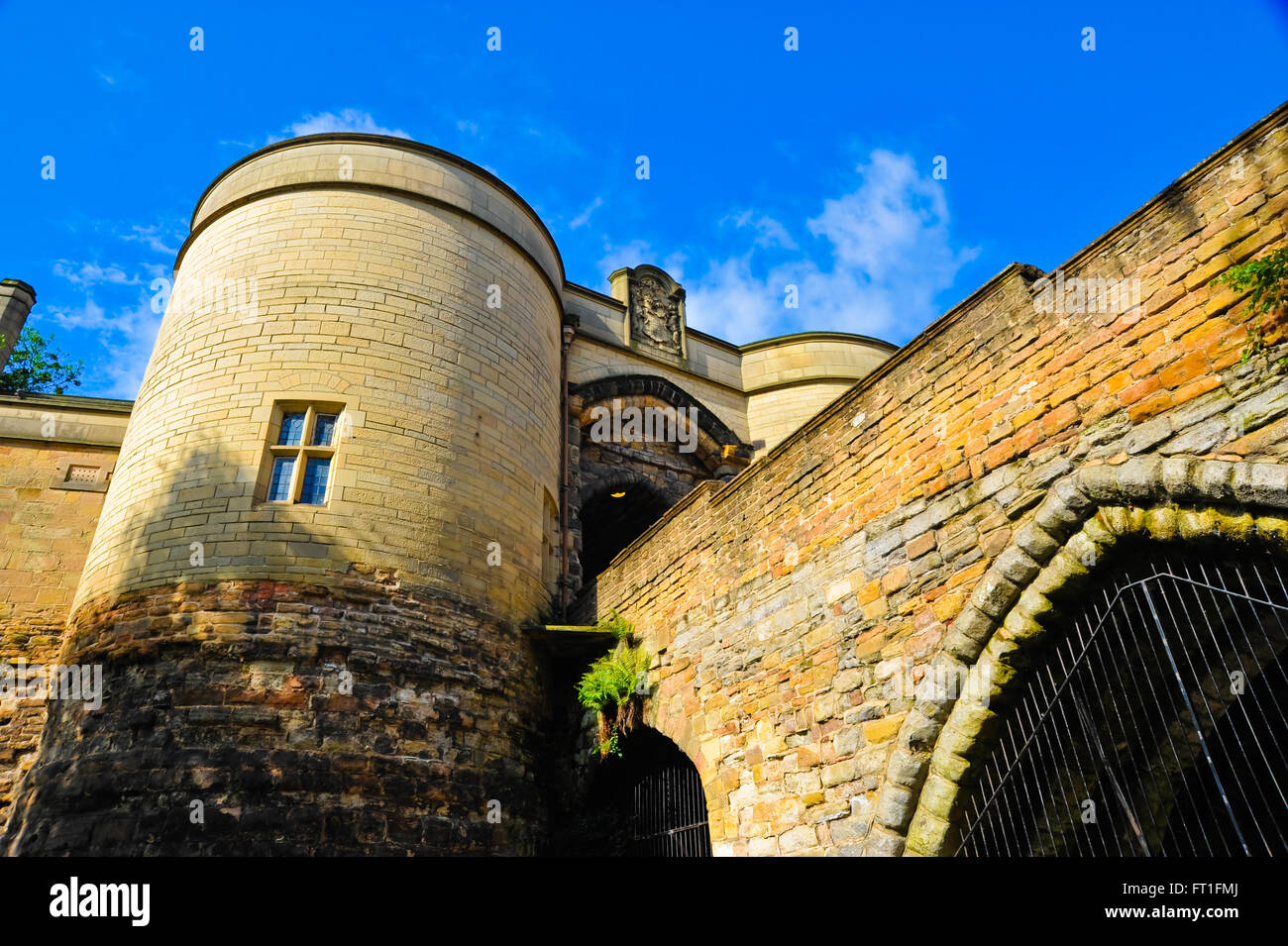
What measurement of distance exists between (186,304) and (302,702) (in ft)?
17.9

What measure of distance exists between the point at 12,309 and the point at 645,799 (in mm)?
15854

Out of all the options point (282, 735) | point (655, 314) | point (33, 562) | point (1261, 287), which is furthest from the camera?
point (655, 314)

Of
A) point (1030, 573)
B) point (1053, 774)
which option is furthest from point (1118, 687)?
point (1030, 573)

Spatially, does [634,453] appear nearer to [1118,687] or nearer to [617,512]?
[617,512]

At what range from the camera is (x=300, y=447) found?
8852 millimetres

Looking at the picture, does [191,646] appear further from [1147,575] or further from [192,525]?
[1147,575]

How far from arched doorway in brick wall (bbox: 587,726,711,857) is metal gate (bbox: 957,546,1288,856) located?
3404 mm

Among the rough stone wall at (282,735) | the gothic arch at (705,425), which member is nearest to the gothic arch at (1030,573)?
the rough stone wall at (282,735)

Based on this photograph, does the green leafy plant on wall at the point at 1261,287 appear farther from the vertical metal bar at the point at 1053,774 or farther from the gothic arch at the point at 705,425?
the gothic arch at the point at 705,425

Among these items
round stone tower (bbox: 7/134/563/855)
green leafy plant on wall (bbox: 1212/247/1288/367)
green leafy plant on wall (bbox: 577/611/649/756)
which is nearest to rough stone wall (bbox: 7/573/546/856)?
round stone tower (bbox: 7/134/563/855)

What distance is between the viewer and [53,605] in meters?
10.5

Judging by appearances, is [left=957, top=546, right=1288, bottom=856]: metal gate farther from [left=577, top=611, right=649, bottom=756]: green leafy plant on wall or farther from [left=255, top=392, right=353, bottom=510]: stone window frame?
[left=255, top=392, right=353, bottom=510]: stone window frame

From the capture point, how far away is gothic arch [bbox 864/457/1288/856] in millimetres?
4438
